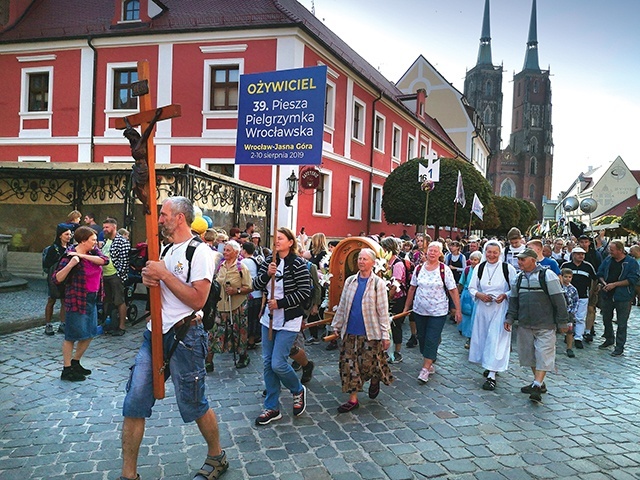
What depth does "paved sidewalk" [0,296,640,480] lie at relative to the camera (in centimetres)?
365

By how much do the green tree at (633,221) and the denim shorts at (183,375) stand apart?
24212 mm

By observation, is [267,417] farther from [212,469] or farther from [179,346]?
[179,346]

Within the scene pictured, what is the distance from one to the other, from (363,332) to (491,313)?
2.25 metres

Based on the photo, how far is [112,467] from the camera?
11.5ft

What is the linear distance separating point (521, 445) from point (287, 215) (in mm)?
13431

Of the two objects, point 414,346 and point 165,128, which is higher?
point 165,128

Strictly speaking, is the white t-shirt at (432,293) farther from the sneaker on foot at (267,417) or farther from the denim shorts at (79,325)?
the denim shorts at (79,325)

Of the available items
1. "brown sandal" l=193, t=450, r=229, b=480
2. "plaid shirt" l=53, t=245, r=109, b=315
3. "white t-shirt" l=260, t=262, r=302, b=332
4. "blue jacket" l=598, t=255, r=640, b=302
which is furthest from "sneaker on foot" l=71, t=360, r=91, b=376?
"blue jacket" l=598, t=255, r=640, b=302

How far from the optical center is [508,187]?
97000 millimetres

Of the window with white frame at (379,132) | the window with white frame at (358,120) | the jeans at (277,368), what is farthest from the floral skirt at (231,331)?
the window with white frame at (379,132)

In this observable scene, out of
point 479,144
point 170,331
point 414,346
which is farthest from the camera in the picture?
point 479,144

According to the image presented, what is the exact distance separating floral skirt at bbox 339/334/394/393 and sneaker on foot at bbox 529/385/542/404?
Answer: 1812 millimetres

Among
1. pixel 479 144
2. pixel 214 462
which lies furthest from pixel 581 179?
pixel 214 462

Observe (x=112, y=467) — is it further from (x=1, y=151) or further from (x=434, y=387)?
(x=1, y=151)
